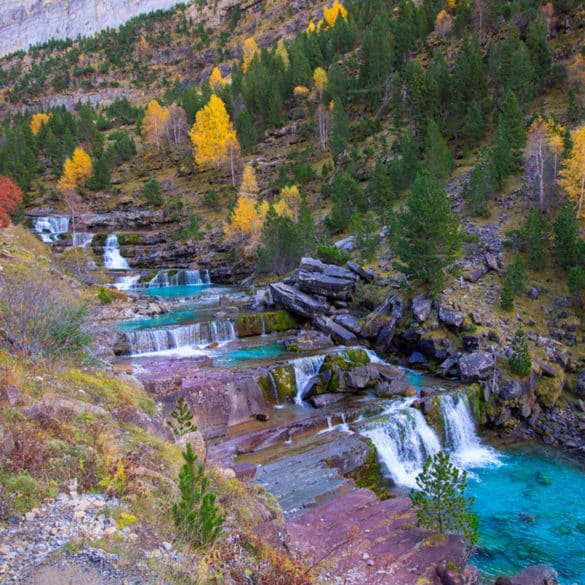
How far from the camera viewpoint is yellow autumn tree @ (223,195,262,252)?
4584cm

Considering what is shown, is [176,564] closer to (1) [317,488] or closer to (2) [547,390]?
(1) [317,488]

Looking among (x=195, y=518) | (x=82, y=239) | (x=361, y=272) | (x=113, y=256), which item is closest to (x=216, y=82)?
(x=82, y=239)

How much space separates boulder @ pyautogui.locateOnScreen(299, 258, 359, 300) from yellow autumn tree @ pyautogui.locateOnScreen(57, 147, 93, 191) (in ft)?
166

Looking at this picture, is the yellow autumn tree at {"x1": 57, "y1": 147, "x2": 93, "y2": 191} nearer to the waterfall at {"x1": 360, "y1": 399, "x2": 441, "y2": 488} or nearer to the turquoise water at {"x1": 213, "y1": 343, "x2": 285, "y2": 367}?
the turquoise water at {"x1": 213, "y1": 343, "x2": 285, "y2": 367}

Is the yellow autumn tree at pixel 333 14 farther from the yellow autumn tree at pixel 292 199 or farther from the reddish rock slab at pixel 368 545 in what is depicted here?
the reddish rock slab at pixel 368 545

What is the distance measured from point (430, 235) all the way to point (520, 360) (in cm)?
889

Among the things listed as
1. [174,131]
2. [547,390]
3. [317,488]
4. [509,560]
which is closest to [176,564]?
[317,488]

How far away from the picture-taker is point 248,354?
2466cm

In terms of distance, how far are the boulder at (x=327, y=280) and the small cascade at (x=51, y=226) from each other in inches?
1589

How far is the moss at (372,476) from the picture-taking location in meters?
15.1

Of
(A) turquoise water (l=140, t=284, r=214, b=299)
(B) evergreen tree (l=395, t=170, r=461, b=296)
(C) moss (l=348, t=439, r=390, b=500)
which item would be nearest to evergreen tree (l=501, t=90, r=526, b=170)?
(B) evergreen tree (l=395, t=170, r=461, b=296)

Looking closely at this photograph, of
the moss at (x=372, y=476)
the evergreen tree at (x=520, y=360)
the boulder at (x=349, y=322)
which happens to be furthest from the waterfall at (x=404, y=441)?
the boulder at (x=349, y=322)

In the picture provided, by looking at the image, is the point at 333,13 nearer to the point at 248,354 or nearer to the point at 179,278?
Result: the point at 179,278

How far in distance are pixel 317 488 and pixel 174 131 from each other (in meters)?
73.4
